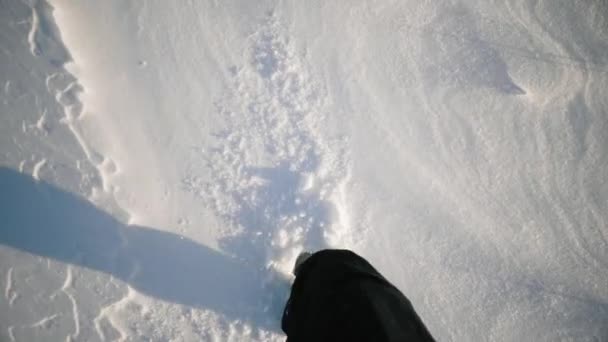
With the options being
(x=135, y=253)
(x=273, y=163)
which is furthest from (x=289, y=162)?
(x=135, y=253)

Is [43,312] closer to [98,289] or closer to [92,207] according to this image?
[98,289]

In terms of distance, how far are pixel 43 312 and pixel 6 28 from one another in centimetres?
141

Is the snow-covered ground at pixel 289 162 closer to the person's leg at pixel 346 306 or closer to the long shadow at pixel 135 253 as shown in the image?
the long shadow at pixel 135 253

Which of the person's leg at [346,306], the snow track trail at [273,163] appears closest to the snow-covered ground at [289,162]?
the snow track trail at [273,163]

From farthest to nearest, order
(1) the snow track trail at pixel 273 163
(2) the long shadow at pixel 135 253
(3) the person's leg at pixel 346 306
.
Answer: (1) the snow track trail at pixel 273 163 → (2) the long shadow at pixel 135 253 → (3) the person's leg at pixel 346 306

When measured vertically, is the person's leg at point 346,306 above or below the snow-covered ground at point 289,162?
below

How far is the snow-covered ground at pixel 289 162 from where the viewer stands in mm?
1728

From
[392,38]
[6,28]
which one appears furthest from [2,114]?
[392,38]

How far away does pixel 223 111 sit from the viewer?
1882mm

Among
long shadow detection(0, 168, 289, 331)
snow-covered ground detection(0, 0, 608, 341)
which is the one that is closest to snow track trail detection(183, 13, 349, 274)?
snow-covered ground detection(0, 0, 608, 341)

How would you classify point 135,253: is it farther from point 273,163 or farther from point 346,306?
point 346,306

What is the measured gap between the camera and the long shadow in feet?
5.59

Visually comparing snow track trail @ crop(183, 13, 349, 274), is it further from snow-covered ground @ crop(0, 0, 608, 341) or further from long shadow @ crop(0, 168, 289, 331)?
long shadow @ crop(0, 168, 289, 331)

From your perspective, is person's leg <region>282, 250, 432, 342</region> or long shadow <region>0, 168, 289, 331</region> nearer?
person's leg <region>282, 250, 432, 342</region>
